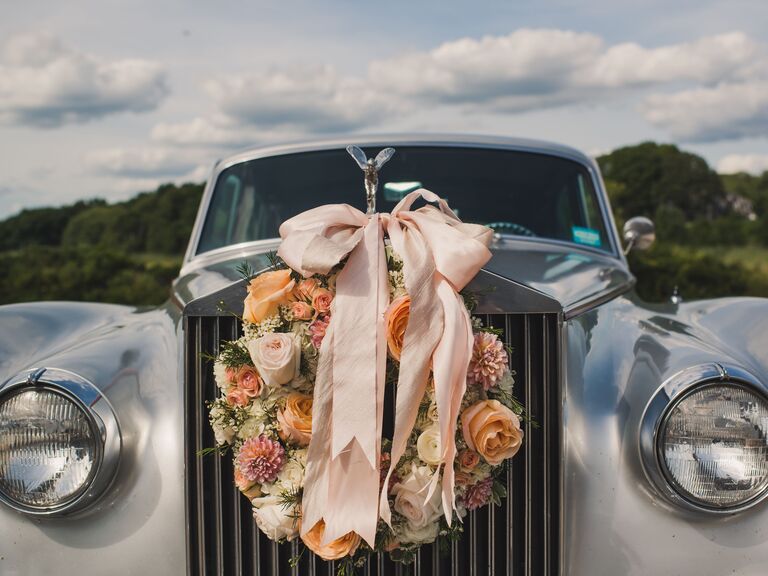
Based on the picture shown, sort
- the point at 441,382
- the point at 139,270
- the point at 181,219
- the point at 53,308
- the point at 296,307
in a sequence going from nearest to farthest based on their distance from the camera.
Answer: the point at 441,382, the point at 296,307, the point at 53,308, the point at 139,270, the point at 181,219

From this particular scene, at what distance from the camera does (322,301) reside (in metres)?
1.97

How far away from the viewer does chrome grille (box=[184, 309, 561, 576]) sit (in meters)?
2.05

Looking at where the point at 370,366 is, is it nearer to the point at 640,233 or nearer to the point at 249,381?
the point at 249,381

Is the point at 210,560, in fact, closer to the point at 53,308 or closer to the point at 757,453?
the point at 53,308

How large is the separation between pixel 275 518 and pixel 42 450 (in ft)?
2.18

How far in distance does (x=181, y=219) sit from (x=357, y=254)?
13699mm

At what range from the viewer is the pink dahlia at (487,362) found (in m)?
1.88

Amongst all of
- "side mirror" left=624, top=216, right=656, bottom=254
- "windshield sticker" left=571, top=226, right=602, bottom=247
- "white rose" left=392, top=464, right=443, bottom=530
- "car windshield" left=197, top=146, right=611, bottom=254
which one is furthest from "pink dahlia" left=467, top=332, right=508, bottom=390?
"side mirror" left=624, top=216, right=656, bottom=254

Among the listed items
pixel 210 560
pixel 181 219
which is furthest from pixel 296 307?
pixel 181 219

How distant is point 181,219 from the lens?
15070mm

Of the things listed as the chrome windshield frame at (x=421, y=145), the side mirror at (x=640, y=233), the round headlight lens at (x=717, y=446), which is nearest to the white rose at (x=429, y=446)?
the round headlight lens at (x=717, y=446)

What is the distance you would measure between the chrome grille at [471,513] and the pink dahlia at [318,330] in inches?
9.7

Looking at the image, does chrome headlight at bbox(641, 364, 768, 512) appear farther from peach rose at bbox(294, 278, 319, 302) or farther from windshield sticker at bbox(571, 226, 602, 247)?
windshield sticker at bbox(571, 226, 602, 247)

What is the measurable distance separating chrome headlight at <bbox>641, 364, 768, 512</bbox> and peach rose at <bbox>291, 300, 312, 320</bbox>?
0.95m
